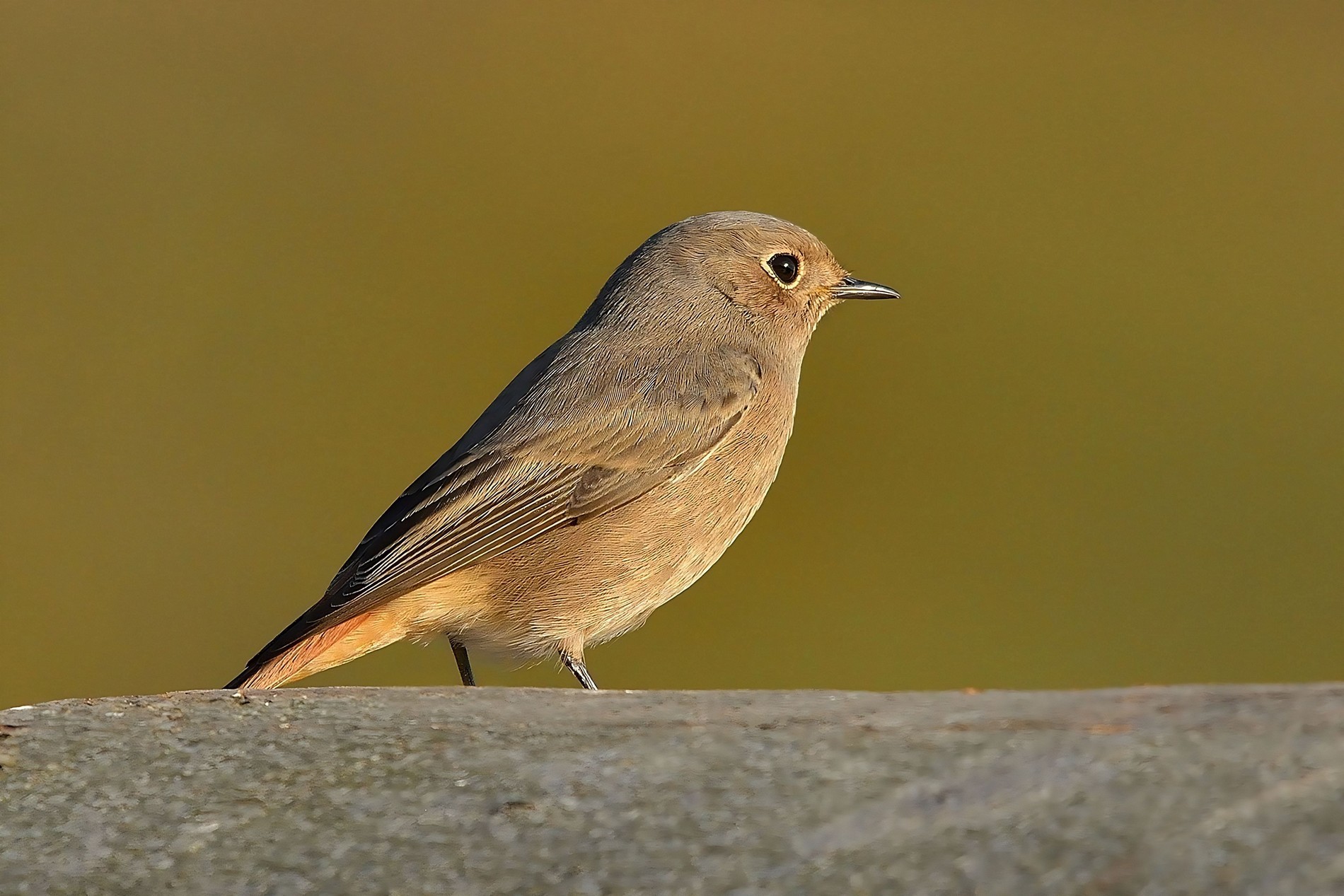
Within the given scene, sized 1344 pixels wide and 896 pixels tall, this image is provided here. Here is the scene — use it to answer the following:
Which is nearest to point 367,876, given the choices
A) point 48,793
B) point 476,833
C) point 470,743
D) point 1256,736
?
point 476,833

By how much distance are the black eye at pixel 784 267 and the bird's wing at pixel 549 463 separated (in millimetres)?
676

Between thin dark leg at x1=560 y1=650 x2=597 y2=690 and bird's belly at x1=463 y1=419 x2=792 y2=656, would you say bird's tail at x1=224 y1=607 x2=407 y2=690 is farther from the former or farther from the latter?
thin dark leg at x1=560 y1=650 x2=597 y2=690

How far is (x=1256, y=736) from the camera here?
2.32 meters

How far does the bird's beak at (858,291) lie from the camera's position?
638 cm

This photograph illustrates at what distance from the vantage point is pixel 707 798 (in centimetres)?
237

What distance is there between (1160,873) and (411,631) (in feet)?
11.4

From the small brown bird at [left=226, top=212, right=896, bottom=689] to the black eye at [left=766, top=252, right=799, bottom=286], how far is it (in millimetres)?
492

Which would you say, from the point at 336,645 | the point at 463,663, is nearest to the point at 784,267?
the point at 463,663

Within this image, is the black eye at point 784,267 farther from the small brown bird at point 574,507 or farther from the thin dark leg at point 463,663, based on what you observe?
the thin dark leg at point 463,663

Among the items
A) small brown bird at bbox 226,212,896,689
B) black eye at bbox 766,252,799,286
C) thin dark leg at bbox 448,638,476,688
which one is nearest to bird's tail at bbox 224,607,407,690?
small brown bird at bbox 226,212,896,689

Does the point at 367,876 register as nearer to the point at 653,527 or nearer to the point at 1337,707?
the point at 1337,707

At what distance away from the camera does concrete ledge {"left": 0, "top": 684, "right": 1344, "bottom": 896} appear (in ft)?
6.83

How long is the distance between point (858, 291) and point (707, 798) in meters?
4.26

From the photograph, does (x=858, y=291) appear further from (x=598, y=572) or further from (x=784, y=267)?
(x=598, y=572)
